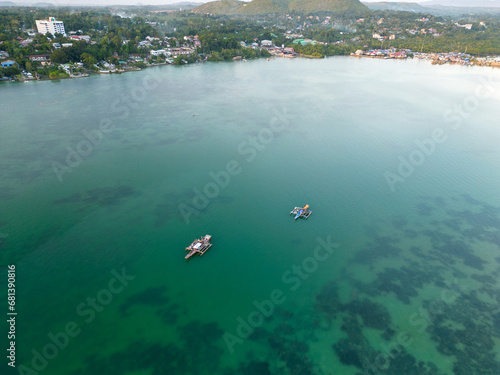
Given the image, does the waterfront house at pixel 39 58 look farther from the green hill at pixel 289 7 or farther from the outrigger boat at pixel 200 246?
the green hill at pixel 289 7

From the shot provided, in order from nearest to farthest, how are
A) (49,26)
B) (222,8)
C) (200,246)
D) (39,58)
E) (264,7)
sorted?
(200,246) → (39,58) → (49,26) → (264,7) → (222,8)

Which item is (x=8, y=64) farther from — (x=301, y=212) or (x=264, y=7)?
(x=264, y=7)

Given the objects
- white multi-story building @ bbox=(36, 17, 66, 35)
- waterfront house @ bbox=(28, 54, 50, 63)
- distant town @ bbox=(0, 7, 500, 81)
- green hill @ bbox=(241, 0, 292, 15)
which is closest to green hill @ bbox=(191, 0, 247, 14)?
green hill @ bbox=(241, 0, 292, 15)

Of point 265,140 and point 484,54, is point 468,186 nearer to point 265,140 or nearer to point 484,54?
point 265,140

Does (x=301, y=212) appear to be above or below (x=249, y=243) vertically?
above

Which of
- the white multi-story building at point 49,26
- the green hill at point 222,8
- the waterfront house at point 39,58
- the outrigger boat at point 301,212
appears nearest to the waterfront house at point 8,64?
the waterfront house at point 39,58

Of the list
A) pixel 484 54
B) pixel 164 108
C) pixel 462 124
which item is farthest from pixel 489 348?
pixel 484 54

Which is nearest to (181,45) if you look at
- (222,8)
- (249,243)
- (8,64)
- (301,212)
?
(8,64)
